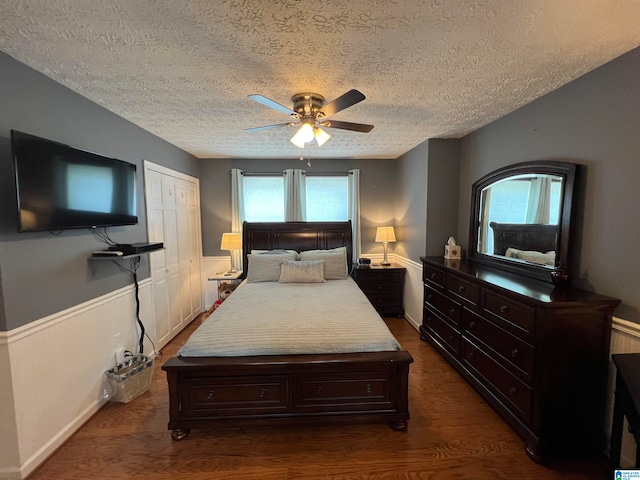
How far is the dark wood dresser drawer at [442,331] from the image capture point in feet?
8.96

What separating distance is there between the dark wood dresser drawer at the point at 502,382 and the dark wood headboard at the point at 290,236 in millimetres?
2201

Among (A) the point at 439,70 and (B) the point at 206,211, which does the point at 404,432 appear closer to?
(A) the point at 439,70

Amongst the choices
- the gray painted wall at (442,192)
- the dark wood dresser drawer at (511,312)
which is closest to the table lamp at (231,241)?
the gray painted wall at (442,192)

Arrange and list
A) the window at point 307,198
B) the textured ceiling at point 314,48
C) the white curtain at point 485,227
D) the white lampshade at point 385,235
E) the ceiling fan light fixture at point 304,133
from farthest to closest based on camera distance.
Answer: the window at point 307,198, the white lampshade at point 385,235, the white curtain at point 485,227, the ceiling fan light fixture at point 304,133, the textured ceiling at point 314,48

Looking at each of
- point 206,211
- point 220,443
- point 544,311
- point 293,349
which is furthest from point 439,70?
point 206,211

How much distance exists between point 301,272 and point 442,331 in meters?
1.75

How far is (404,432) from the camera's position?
2.00 metres

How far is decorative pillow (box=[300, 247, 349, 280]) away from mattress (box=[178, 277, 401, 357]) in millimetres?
937

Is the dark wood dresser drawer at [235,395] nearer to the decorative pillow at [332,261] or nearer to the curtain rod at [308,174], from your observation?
the decorative pillow at [332,261]

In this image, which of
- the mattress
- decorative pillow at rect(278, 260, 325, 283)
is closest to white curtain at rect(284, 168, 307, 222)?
decorative pillow at rect(278, 260, 325, 283)

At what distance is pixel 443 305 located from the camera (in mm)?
2973

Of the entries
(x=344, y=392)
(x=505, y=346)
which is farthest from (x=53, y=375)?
(x=505, y=346)

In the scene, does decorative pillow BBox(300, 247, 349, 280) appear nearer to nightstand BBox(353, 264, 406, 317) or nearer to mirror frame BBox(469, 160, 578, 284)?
nightstand BBox(353, 264, 406, 317)

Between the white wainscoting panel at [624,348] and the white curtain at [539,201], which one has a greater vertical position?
the white curtain at [539,201]
